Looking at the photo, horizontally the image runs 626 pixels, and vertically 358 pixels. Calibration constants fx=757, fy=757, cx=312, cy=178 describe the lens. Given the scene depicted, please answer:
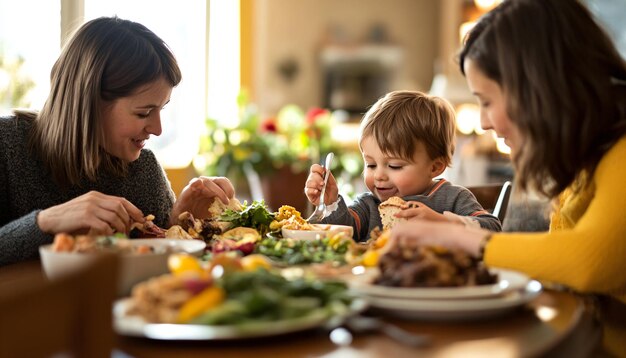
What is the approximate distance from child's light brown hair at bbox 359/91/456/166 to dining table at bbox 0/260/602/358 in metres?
1.03

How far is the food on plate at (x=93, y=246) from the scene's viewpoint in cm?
124

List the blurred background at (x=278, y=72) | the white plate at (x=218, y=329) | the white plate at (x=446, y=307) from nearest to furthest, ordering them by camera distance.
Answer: the white plate at (x=218, y=329) → the white plate at (x=446, y=307) → the blurred background at (x=278, y=72)

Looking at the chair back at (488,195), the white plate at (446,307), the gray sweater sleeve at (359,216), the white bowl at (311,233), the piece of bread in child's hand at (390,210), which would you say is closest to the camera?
the white plate at (446,307)

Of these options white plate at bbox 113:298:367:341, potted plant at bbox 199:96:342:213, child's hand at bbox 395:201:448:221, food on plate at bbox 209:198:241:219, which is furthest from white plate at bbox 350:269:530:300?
potted plant at bbox 199:96:342:213

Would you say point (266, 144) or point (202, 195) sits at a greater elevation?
point (202, 195)

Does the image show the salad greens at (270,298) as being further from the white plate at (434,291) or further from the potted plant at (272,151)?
the potted plant at (272,151)

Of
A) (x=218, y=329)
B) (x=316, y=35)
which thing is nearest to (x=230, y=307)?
(x=218, y=329)

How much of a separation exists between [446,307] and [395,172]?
110 centimetres

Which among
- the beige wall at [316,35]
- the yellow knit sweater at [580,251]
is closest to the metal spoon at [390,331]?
the yellow knit sweater at [580,251]

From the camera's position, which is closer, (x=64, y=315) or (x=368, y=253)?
(x=64, y=315)

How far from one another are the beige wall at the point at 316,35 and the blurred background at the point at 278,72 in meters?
0.01

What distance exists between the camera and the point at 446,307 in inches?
39.0

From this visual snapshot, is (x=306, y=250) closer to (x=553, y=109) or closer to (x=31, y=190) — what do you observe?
(x=553, y=109)

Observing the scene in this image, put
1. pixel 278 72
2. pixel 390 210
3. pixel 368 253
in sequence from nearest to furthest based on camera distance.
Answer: pixel 368 253
pixel 390 210
pixel 278 72
